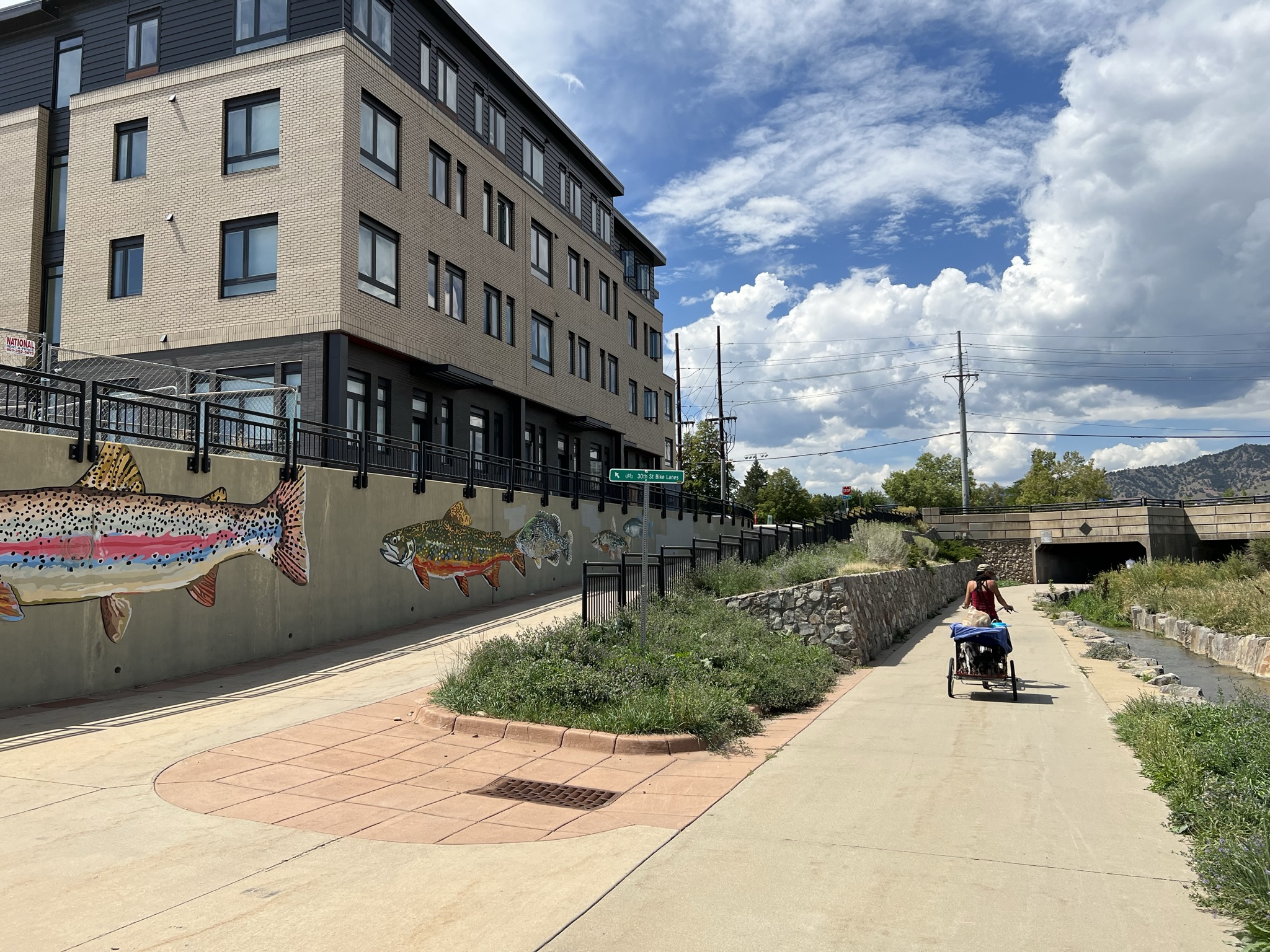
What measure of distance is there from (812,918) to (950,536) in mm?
52995

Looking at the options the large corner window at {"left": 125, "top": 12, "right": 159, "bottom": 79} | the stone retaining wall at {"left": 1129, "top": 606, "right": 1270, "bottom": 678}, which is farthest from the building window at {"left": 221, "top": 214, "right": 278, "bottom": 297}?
the stone retaining wall at {"left": 1129, "top": 606, "right": 1270, "bottom": 678}

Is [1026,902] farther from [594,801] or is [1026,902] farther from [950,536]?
[950,536]

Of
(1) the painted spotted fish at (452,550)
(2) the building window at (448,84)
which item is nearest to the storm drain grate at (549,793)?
(1) the painted spotted fish at (452,550)

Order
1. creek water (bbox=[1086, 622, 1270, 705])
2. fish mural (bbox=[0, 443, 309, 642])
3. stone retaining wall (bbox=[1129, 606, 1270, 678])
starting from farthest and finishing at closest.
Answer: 1. stone retaining wall (bbox=[1129, 606, 1270, 678])
2. creek water (bbox=[1086, 622, 1270, 705])
3. fish mural (bbox=[0, 443, 309, 642])

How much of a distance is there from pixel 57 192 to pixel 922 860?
92.7ft

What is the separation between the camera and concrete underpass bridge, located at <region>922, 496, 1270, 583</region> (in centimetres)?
4838

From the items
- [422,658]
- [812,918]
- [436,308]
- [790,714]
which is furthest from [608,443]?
[812,918]

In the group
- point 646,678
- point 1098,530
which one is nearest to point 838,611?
point 646,678

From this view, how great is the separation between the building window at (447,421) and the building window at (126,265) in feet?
26.5

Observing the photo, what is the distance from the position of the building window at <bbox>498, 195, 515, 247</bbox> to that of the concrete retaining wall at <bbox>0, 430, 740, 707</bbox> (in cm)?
1076

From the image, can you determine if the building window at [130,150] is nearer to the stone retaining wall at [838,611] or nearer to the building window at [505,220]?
the building window at [505,220]

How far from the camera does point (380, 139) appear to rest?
2280cm

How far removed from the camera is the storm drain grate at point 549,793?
7.09m

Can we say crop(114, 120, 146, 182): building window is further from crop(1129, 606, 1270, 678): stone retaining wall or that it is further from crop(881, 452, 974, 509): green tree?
crop(881, 452, 974, 509): green tree
